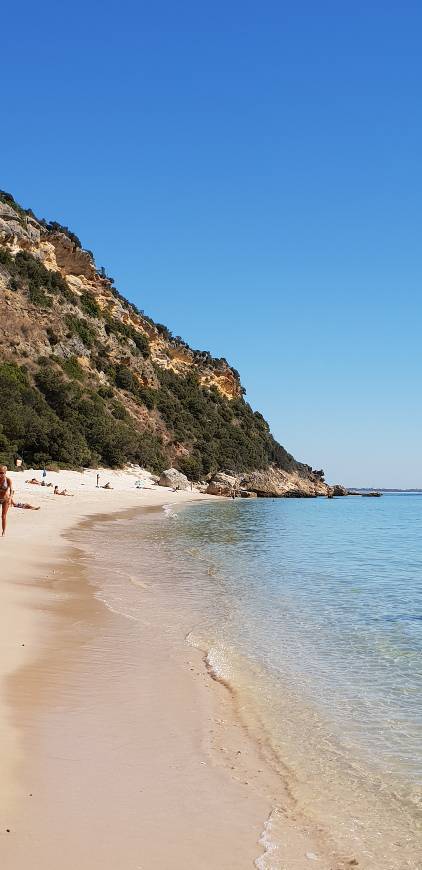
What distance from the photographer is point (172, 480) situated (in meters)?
60.5

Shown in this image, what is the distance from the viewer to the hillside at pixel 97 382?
49.9m

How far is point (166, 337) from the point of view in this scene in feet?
295

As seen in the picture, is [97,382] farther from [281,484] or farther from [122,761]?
[122,761]

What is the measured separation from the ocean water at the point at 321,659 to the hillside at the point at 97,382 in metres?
28.7

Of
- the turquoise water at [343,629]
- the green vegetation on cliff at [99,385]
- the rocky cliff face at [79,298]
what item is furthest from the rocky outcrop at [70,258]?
the turquoise water at [343,629]

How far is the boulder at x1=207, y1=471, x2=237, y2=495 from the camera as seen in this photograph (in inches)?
2601

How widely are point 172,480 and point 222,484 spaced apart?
908cm

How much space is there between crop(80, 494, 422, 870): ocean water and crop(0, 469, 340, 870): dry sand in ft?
1.04

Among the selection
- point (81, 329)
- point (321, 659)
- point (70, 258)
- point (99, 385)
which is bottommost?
point (321, 659)

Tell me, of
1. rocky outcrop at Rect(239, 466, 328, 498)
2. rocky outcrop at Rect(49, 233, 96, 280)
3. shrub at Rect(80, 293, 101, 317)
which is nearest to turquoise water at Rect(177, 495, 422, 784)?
shrub at Rect(80, 293, 101, 317)

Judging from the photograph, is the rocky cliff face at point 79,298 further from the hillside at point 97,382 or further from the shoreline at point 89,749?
the shoreline at point 89,749

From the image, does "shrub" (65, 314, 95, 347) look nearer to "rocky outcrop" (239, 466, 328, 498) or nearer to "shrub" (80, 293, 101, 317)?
"shrub" (80, 293, 101, 317)

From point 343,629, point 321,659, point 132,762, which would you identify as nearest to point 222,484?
point 343,629

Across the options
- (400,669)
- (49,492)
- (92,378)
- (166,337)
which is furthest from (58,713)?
(166,337)
